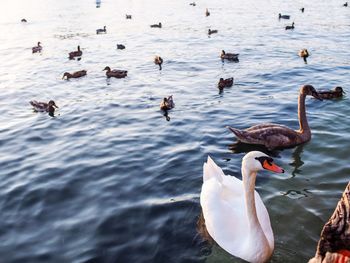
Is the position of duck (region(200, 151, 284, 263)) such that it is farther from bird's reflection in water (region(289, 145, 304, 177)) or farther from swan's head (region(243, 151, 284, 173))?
bird's reflection in water (region(289, 145, 304, 177))

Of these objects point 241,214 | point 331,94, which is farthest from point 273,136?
point 331,94

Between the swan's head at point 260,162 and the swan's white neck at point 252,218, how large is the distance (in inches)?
3.1

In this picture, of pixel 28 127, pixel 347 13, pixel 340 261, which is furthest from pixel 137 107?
pixel 347 13

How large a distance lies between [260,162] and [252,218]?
1.08 meters

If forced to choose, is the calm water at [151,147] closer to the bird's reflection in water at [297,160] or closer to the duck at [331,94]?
the bird's reflection in water at [297,160]

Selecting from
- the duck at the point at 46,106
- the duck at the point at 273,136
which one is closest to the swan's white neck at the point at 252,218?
the duck at the point at 273,136

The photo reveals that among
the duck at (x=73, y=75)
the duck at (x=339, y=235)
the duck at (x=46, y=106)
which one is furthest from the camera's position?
the duck at (x=73, y=75)

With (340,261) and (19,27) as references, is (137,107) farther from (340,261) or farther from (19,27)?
(19,27)

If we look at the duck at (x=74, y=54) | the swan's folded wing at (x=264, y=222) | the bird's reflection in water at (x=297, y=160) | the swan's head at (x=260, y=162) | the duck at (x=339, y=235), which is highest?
the duck at (x=339, y=235)

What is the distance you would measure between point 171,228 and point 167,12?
47900mm

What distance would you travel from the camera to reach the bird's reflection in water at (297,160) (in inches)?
453

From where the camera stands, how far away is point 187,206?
988 centimetres

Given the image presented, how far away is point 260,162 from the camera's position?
24.8 ft

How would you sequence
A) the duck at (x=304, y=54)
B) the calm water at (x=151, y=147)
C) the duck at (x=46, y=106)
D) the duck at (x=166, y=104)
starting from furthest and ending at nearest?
the duck at (x=304, y=54), the duck at (x=46, y=106), the duck at (x=166, y=104), the calm water at (x=151, y=147)
